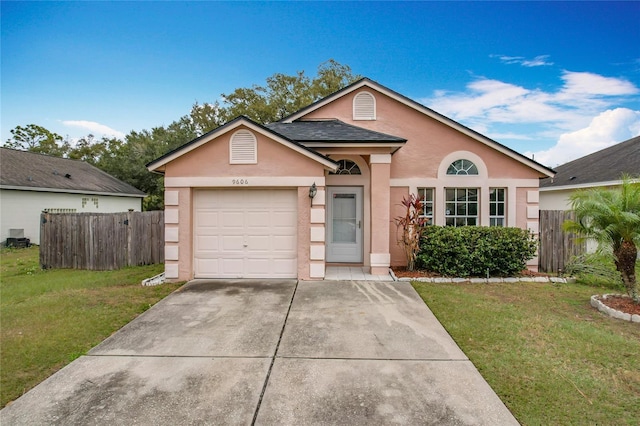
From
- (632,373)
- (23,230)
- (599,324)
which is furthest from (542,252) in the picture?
(23,230)

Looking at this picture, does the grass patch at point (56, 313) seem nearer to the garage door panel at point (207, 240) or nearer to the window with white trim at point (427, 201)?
the garage door panel at point (207, 240)

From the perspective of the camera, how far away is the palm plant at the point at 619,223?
5.83 meters

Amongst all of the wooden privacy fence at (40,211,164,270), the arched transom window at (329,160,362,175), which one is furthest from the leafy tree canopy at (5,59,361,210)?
the arched transom window at (329,160,362,175)

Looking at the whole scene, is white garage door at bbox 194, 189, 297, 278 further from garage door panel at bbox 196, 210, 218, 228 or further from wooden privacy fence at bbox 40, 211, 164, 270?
wooden privacy fence at bbox 40, 211, 164, 270

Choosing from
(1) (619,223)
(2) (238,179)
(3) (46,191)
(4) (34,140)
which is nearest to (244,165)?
(2) (238,179)

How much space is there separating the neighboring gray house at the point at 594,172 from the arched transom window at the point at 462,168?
579cm

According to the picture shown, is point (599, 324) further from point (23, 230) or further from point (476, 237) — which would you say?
point (23, 230)

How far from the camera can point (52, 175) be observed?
1956cm

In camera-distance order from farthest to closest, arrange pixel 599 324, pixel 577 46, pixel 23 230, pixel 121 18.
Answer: pixel 23 230, pixel 577 46, pixel 121 18, pixel 599 324

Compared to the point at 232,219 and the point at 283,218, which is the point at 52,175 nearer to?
the point at 232,219

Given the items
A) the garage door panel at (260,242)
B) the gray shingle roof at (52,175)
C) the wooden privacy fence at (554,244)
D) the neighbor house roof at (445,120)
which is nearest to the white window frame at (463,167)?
the neighbor house roof at (445,120)

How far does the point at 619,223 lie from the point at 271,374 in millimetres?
6929

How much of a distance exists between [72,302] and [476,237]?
9613 mm

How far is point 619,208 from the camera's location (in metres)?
5.88
